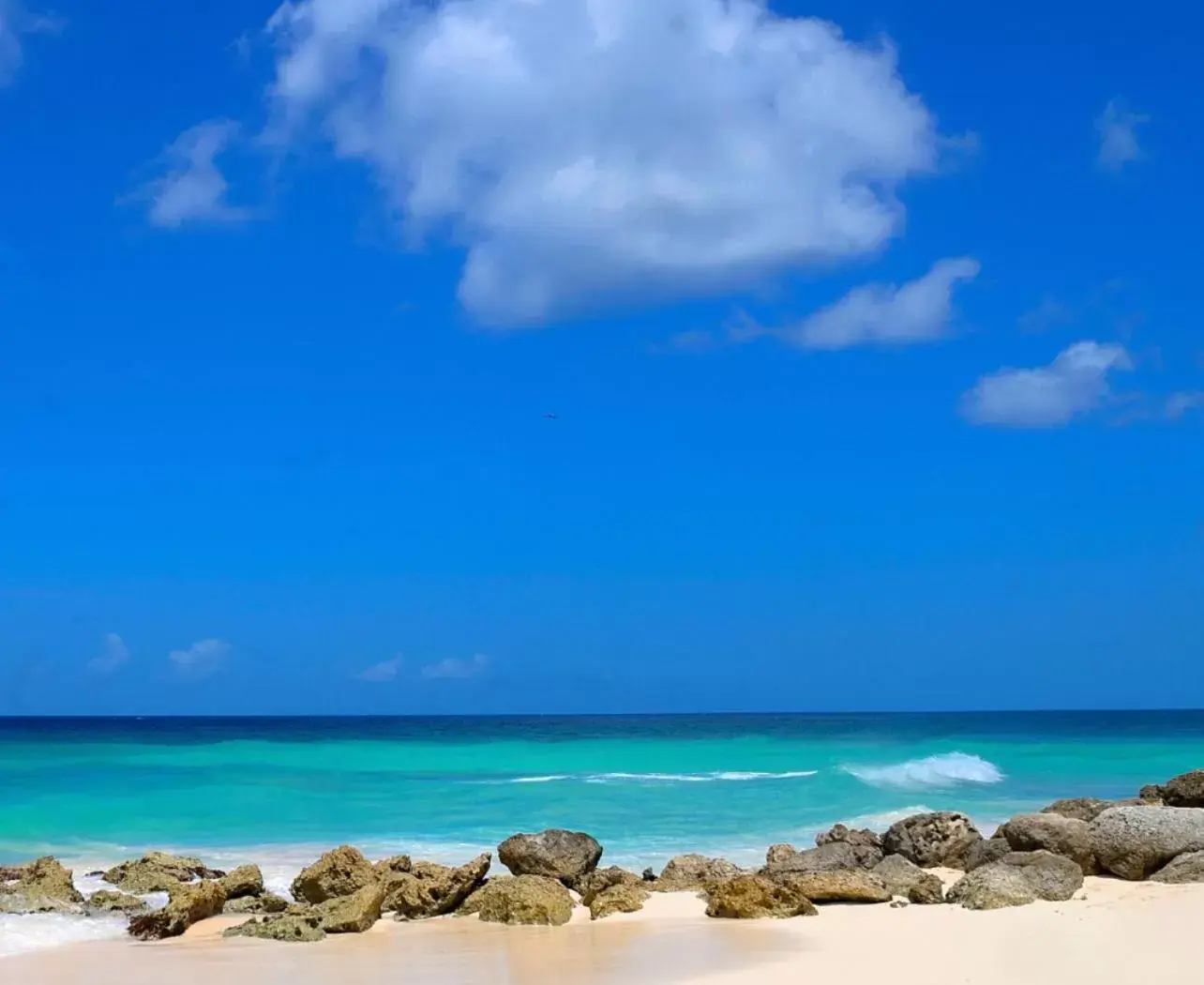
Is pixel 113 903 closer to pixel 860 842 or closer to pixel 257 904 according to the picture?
pixel 257 904

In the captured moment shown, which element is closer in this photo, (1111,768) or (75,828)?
(75,828)

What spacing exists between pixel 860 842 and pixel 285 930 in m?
5.60

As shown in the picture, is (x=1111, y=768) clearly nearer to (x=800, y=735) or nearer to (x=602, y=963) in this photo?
(x=800, y=735)

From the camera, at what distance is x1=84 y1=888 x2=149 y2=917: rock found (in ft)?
32.3

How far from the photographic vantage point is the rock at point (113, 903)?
986 cm

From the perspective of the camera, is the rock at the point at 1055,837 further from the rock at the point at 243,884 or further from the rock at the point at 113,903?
the rock at the point at 113,903

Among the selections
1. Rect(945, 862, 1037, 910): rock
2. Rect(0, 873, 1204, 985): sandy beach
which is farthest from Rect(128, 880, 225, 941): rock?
Rect(945, 862, 1037, 910): rock

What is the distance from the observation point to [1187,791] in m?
12.6

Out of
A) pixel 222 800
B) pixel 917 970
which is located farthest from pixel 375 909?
pixel 222 800

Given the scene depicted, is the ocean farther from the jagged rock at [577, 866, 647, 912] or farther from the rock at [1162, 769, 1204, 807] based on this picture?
the rock at [1162, 769, 1204, 807]

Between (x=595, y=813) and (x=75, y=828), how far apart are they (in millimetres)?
7658

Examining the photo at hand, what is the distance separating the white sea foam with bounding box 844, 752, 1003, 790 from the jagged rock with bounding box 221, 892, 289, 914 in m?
17.1

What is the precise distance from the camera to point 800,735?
54.8 meters

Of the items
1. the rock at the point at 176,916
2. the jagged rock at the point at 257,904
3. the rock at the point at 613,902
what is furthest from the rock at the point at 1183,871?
the rock at the point at 176,916
